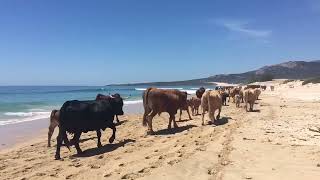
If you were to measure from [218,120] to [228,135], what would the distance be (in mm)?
4426

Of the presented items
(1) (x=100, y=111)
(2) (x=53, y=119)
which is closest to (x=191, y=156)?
(1) (x=100, y=111)

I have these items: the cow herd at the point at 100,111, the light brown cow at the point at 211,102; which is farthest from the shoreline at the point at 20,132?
the light brown cow at the point at 211,102

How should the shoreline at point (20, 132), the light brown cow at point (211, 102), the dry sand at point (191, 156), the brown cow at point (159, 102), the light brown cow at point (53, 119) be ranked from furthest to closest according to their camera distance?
the shoreline at point (20, 132), the light brown cow at point (211, 102), the brown cow at point (159, 102), the light brown cow at point (53, 119), the dry sand at point (191, 156)

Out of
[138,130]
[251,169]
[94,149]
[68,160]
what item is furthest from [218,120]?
[251,169]

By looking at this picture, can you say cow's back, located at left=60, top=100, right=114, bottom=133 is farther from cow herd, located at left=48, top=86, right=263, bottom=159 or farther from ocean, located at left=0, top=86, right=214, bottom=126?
ocean, located at left=0, top=86, right=214, bottom=126

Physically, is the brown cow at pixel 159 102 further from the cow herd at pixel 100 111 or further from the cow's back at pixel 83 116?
the cow's back at pixel 83 116

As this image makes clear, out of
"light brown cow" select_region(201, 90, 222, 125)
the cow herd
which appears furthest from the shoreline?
"light brown cow" select_region(201, 90, 222, 125)

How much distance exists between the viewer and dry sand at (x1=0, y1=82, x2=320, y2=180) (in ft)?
27.4

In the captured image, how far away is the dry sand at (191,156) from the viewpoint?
8359mm

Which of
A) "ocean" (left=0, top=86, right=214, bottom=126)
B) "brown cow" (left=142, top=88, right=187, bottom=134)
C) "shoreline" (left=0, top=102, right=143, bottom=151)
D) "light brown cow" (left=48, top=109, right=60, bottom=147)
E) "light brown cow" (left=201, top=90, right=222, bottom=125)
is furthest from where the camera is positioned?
"ocean" (left=0, top=86, right=214, bottom=126)

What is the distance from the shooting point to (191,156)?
31.7ft

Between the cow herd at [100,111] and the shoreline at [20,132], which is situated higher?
the cow herd at [100,111]

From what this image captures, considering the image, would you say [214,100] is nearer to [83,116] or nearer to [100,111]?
[100,111]

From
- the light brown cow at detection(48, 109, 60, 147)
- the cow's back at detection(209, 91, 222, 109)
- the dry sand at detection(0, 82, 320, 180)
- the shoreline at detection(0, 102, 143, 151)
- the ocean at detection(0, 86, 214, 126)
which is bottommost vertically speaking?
the ocean at detection(0, 86, 214, 126)
